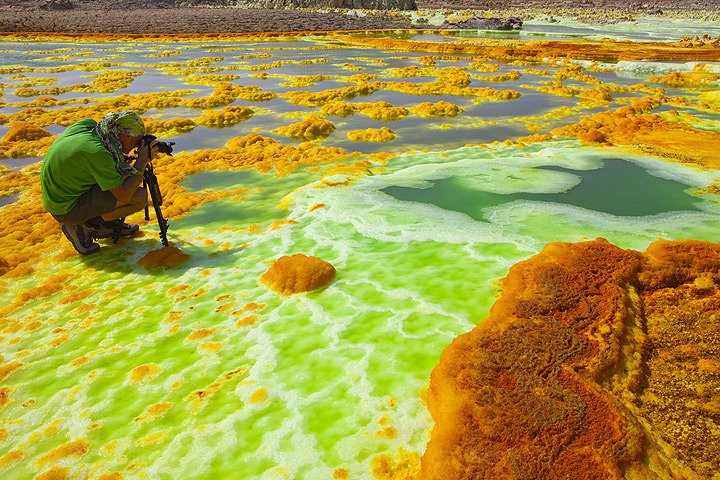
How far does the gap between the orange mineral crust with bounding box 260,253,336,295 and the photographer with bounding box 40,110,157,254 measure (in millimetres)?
2654

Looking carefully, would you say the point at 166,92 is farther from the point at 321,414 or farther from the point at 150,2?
the point at 150,2

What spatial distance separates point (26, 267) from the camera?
750cm

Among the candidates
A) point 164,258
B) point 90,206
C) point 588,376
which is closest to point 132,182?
point 90,206

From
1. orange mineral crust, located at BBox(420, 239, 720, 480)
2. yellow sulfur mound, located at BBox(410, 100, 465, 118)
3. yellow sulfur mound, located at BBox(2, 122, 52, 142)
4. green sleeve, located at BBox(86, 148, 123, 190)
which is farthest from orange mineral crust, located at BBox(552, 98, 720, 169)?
yellow sulfur mound, located at BBox(2, 122, 52, 142)

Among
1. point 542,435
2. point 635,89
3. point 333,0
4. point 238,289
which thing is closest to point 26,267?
point 238,289

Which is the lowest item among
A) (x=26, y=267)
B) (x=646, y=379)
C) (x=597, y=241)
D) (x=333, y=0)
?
(x=26, y=267)

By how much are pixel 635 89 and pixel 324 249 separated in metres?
22.9

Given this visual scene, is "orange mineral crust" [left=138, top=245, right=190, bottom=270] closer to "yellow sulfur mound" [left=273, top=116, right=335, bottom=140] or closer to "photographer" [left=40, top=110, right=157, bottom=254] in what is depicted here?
"photographer" [left=40, top=110, right=157, bottom=254]

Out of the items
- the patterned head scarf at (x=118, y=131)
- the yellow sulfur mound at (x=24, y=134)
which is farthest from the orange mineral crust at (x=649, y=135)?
the yellow sulfur mound at (x=24, y=134)

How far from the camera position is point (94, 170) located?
6414 millimetres

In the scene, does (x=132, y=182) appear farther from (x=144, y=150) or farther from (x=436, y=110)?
(x=436, y=110)

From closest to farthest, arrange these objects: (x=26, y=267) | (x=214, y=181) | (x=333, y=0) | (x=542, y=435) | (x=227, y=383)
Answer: (x=542, y=435), (x=227, y=383), (x=26, y=267), (x=214, y=181), (x=333, y=0)

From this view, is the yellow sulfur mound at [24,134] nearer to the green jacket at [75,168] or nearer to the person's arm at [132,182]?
the green jacket at [75,168]

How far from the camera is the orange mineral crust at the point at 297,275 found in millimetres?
6445
